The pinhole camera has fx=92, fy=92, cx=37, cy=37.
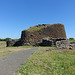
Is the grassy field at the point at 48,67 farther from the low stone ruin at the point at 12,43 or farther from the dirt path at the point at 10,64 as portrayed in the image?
the low stone ruin at the point at 12,43

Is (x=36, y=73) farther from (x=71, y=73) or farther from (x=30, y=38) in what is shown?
(x=30, y=38)

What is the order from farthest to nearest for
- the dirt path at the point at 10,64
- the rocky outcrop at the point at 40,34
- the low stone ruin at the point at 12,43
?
1. the low stone ruin at the point at 12,43
2. the rocky outcrop at the point at 40,34
3. the dirt path at the point at 10,64

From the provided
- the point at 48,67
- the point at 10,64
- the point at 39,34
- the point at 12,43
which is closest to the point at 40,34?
the point at 39,34

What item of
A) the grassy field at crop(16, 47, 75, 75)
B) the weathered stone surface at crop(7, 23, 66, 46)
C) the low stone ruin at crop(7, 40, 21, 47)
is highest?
the weathered stone surface at crop(7, 23, 66, 46)

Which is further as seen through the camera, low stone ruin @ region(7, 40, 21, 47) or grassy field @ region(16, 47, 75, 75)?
low stone ruin @ region(7, 40, 21, 47)

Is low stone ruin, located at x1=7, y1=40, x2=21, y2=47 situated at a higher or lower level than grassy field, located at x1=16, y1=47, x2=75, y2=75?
higher

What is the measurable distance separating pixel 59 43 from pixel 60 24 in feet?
53.5

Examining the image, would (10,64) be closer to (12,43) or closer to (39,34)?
(39,34)

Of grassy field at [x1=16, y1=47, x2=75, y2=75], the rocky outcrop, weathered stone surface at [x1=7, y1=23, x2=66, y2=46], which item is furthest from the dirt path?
the rocky outcrop

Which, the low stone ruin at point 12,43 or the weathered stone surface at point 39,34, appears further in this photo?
the low stone ruin at point 12,43

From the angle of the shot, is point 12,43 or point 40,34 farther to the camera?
point 12,43

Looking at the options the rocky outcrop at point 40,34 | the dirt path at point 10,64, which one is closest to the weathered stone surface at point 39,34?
the rocky outcrop at point 40,34

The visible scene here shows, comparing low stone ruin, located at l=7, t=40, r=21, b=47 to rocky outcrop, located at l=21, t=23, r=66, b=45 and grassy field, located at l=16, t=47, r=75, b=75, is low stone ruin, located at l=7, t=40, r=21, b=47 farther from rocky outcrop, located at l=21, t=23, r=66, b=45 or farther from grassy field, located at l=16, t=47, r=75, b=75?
grassy field, located at l=16, t=47, r=75, b=75

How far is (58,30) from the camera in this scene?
27312 millimetres
